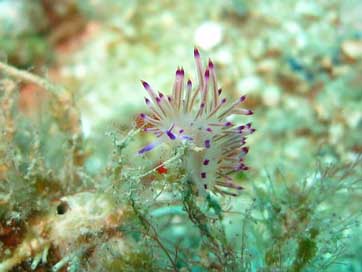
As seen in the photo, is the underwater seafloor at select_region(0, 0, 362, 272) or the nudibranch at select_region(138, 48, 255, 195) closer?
the nudibranch at select_region(138, 48, 255, 195)

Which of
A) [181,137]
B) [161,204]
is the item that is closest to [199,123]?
[181,137]

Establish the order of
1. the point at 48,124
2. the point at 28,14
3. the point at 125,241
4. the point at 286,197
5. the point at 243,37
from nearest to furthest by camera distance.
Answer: the point at 125,241 < the point at 286,197 < the point at 48,124 < the point at 243,37 < the point at 28,14

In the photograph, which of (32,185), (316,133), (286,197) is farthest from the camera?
(316,133)

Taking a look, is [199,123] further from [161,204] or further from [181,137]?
[161,204]

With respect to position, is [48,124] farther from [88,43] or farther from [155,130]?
[88,43]

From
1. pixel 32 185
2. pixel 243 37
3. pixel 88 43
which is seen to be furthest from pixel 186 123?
pixel 88 43

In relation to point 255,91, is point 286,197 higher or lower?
lower

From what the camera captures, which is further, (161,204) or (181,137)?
(161,204)
